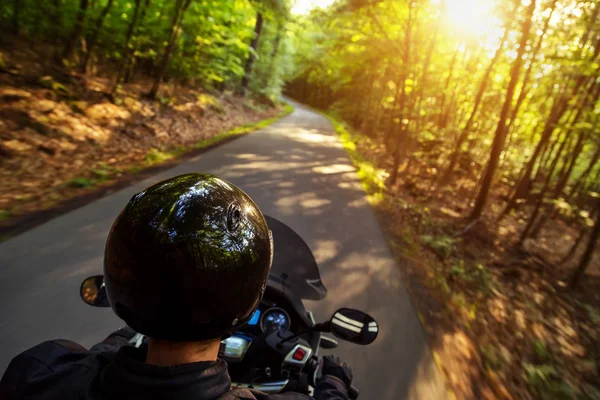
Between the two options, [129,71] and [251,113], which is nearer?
[129,71]

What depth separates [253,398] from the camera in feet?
3.32

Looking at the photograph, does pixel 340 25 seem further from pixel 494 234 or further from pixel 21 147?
pixel 21 147

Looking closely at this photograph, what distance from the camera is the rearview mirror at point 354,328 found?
5.70ft

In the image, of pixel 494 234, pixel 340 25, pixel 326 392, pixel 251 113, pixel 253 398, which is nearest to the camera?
pixel 253 398

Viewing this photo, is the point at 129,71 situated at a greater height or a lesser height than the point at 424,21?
lesser

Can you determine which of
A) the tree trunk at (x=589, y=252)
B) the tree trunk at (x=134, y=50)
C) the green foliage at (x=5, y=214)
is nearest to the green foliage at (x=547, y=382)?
the tree trunk at (x=589, y=252)

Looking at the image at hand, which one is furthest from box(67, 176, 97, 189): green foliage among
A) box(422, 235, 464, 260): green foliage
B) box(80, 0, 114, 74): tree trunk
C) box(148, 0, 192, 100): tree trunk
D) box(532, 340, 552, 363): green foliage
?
box(532, 340, 552, 363): green foliage

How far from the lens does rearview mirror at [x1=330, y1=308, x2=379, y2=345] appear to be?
5.70 ft

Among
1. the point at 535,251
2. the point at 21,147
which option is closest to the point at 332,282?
the point at 21,147

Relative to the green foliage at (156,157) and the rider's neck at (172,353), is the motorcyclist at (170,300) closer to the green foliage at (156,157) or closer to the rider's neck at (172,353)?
the rider's neck at (172,353)

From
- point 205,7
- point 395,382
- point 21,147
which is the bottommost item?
point 395,382

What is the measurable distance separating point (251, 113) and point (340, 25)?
418 inches

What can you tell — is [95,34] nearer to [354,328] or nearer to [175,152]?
[175,152]

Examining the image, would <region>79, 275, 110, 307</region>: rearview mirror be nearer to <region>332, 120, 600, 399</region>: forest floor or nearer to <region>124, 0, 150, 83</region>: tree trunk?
<region>332, 120, 600, 399</region>: forest floor
